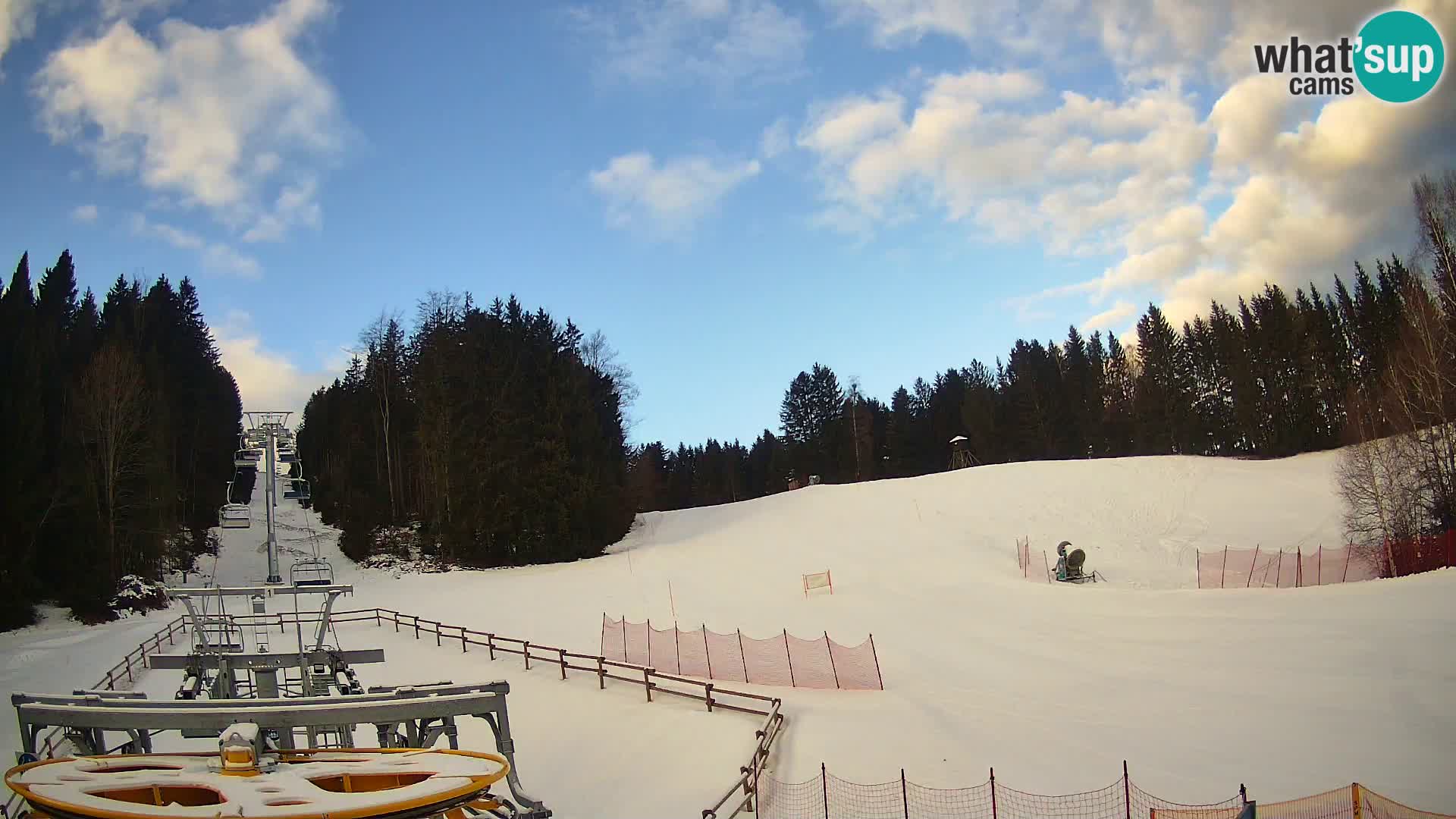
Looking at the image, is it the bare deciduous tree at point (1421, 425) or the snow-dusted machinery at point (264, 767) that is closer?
the snow-dusted machinery at point (264, 767)

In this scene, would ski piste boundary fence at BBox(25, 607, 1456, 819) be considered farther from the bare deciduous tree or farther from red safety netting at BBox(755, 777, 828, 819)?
the bare deciduous tree

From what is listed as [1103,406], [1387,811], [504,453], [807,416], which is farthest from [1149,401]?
[1387,811]

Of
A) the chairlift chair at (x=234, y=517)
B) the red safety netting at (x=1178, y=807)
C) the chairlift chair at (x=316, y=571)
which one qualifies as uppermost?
the chairlift chair at (x=234, y=517)

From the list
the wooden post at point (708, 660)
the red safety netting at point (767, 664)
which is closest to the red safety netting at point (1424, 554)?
the red safety netting at point (767, 664)

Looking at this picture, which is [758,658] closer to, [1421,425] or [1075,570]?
[1075,570]

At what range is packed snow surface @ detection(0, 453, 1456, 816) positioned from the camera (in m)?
12.6

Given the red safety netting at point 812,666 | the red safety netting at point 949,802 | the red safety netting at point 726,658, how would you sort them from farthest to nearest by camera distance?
the red safety netting at point 726,658 → the red safety netting at point 812,666 → the red safety netting at point 949,802

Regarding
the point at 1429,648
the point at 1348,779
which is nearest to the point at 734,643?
the point at 1348,779

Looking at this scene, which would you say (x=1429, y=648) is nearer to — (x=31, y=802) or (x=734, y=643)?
(x=734, y=643)

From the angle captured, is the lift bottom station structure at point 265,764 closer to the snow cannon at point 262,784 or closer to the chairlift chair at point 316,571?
the snow cannon at point 262,784

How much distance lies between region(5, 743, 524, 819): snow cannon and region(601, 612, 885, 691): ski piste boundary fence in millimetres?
10866

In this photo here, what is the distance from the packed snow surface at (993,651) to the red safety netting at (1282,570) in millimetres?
1368

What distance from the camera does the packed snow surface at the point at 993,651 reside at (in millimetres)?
12594

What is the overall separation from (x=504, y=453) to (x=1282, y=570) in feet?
124
